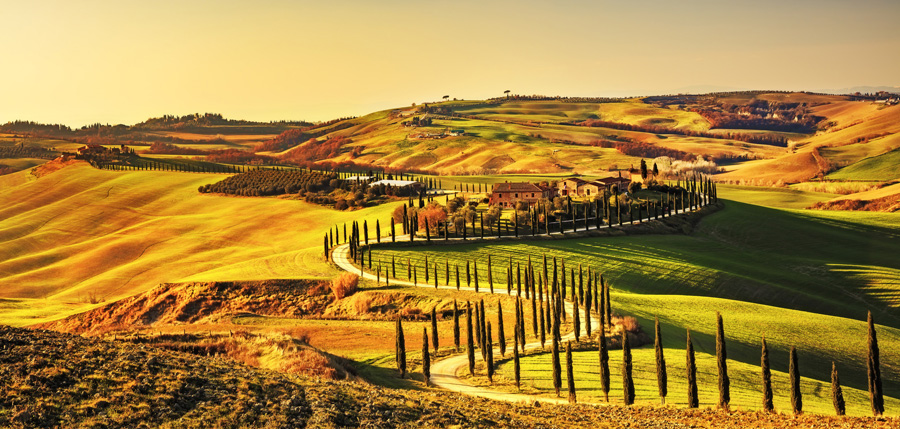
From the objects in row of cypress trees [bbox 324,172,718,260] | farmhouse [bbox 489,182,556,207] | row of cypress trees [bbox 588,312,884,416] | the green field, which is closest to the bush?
row of cypress trees [bbox 324,172,718,260]

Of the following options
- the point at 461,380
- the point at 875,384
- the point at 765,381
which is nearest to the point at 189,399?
the point at 461,380

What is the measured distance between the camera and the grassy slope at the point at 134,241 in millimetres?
112250

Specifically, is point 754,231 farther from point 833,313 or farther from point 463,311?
point 463,311

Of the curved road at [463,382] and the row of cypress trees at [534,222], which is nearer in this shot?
the curved road at [463,382]

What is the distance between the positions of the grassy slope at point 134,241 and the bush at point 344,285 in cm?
814

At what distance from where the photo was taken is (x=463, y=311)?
87312 mm

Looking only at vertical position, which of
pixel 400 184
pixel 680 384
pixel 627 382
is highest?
pixel 400 184

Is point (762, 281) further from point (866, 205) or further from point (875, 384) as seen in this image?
point (866, 205)

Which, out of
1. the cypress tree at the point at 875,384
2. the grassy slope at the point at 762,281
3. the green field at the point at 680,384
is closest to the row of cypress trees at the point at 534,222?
the grassy slope at the point at 762,281

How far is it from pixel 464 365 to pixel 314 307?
3445cm

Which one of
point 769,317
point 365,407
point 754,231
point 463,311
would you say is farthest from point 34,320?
point 754,231

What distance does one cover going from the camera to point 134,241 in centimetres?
14962

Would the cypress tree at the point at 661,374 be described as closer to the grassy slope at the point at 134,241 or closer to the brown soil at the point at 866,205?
the grassy slope at the point at 134,241

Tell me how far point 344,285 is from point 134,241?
73136 millimetres
